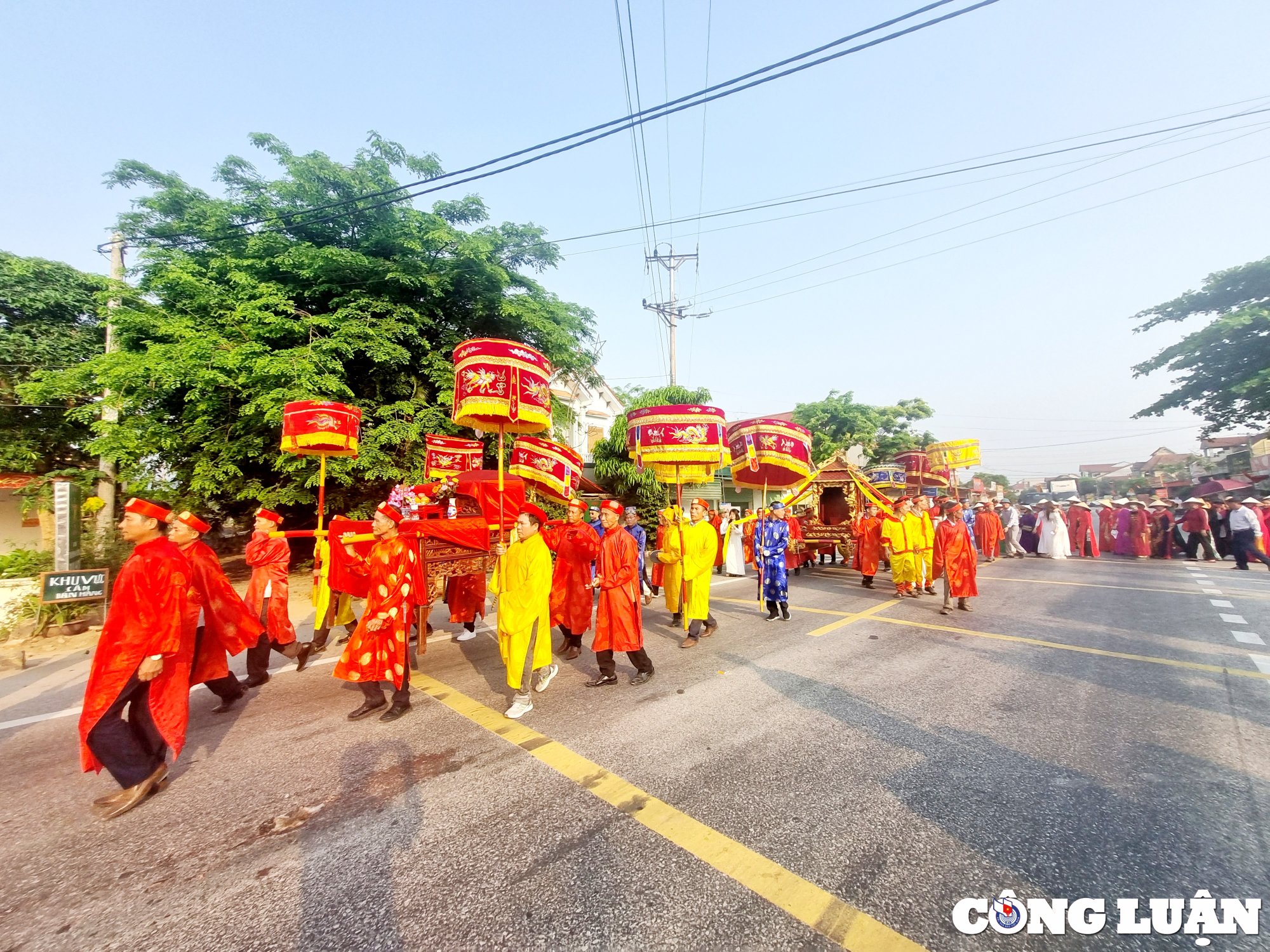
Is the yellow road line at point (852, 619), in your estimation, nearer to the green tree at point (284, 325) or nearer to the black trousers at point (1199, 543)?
the green tree at point (284, 325)

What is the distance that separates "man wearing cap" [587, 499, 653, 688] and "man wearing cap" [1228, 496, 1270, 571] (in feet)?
49.6

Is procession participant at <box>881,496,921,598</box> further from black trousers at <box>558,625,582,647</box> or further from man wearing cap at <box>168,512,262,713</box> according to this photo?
man wearing cap at <box>168,512,262,713</box>

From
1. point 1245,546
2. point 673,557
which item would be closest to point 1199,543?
point 1245,546

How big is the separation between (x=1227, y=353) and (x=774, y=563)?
78.9 ft

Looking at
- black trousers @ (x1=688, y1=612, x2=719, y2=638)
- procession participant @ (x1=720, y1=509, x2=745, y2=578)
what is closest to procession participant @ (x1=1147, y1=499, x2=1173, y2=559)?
procession participant @ (x1=720, y1=509, x2=745, y2=578)

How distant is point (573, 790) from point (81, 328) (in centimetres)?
1644

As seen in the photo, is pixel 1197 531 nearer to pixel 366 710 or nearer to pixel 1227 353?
pixel 1227 353

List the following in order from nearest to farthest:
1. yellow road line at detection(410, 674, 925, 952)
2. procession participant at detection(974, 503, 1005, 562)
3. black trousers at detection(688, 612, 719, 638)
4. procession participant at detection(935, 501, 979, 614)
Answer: yellow road line at detection(410, 674, 925, 952)
black trousers at detection(688, 612, 719, 638)
procession participant at detection(935, 501, 979, 614)
procession participant at detection(974, 503, 1005, 562)

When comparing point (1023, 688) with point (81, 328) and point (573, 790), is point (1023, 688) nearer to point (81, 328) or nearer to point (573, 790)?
point (573, 790)

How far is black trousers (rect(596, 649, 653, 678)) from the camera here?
4.56 metres

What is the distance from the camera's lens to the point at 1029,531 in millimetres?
16562

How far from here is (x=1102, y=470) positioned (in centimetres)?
7175

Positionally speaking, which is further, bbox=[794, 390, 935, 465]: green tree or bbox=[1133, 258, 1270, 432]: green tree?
bbox=[794, 390, 935, 465]: green tree

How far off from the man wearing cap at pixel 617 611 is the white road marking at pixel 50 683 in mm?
4412
